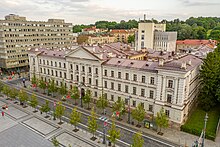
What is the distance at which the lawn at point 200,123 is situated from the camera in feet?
129

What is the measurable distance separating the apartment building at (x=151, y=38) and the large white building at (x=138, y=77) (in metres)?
66.5

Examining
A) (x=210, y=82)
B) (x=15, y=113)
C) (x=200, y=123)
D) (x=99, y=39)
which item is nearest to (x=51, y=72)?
(x=15, y=113)

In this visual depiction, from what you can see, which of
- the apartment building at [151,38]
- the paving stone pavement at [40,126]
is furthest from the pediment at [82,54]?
the apartment building at [151,38]

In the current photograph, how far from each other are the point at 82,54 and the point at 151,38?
73.4 meters

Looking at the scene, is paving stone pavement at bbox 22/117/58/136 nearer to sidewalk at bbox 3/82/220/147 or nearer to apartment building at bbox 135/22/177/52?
sidewalk at bbox 3/82/220/147

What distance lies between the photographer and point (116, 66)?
50.1m

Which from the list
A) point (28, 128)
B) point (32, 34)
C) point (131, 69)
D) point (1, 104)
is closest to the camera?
point (28, 128)

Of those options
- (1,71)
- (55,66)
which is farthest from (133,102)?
(1,71)

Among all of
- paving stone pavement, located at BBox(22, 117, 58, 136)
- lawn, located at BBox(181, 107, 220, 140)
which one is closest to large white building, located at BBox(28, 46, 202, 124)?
lawn, located at BBox(181, 107, 220, 140)

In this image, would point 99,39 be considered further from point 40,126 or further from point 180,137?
point 180,137

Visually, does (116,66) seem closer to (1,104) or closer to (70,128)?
(70,128)

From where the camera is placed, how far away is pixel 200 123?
4334 cm

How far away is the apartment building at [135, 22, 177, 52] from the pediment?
68.5 meters

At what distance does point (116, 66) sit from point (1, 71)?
239 feet
